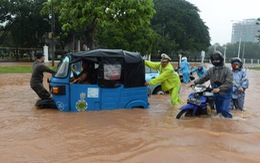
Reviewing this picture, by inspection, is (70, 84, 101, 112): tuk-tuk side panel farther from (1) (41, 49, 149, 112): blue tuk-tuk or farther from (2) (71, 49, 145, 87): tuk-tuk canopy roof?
(2) (71, 49, 145, 87): tuk-tuk canopy roof

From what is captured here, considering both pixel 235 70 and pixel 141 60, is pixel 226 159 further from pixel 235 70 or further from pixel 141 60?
pixel 235 70

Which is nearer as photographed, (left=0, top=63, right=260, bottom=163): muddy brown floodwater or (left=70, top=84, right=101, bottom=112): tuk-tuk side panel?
(left=0, top=63, right=260, bottom=163): muddy brown floodwater

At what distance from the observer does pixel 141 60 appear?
7363 mm

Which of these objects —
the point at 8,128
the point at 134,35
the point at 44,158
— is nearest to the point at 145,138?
the point at 44,158

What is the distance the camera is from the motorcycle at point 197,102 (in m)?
6.48

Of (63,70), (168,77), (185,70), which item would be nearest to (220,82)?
(168,77)

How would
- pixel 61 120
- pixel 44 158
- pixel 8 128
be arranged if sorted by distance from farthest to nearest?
pixel 61 120 → pixel 8 128 → pixel 44 158

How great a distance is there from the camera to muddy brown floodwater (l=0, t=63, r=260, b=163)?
437 cm

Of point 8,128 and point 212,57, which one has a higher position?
point 212,57

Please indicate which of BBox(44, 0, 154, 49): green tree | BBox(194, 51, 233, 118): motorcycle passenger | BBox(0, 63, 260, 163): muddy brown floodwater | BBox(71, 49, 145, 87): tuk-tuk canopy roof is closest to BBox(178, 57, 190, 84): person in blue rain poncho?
BBox(44, 0, 154, 49): green tree

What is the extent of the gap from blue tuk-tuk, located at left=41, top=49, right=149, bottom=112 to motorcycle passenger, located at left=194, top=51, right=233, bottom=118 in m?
1.73

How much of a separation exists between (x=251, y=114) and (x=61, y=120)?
5.32 meters

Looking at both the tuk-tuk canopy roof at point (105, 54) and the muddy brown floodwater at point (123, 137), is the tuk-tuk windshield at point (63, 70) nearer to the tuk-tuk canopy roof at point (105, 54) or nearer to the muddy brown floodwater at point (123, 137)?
the tuk-tuk canopy roof at point (105, 54)

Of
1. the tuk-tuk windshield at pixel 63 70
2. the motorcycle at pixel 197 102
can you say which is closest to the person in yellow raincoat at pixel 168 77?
the motorcycle at pixel 197 102
